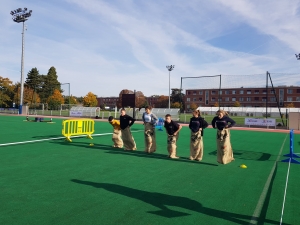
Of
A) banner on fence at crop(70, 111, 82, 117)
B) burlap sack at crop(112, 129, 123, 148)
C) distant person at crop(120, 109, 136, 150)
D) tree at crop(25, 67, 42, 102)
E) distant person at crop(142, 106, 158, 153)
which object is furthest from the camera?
tree at crop(25, 67, 42, 102)

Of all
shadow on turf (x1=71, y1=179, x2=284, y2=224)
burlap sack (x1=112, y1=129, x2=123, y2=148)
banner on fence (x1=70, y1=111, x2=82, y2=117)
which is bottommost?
shadow on turf (x1=71, y1=179, x2=284, y2=224)

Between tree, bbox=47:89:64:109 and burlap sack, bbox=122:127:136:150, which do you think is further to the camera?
tree, bbox=47:89:64:109

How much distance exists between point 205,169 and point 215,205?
2.76 meters

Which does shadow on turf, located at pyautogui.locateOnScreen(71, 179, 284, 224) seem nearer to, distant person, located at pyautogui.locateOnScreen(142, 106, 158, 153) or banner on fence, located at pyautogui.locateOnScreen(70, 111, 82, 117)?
distant person, located at pyautogui.locateOnScreen(142, 106, 158, 153)

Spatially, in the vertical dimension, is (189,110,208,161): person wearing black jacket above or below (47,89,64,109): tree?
below

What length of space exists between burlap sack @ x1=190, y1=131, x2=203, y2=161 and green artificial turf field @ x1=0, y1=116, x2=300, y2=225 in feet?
0.88

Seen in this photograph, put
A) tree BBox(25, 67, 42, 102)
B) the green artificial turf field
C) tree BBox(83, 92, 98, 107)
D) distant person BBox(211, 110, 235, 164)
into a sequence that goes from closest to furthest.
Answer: the green artificial turf field → distant person BBox(211, 110, 235, 164) → tree BBox(25, 67, 42, 102) → tree BBox(83, 92, 98, 107)

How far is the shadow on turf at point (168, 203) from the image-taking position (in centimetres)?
407

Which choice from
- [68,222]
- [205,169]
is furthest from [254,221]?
[205,169]

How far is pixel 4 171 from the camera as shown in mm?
6465

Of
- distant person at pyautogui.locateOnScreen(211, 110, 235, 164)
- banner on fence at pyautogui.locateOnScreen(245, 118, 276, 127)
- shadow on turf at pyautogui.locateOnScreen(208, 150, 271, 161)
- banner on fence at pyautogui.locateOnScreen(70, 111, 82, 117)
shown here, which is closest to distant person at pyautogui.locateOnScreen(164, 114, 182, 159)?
distant person at pyautogui.locateOnScreen(211, 110, 235, 164)

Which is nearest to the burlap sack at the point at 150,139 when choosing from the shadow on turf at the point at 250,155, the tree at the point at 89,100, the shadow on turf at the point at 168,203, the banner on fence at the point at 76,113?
the shadow on turf at the point at 250,155

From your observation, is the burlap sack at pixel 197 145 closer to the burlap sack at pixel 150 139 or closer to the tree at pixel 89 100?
the burlap sack at pixel 150 139

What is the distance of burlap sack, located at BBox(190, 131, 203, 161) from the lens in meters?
8.29
